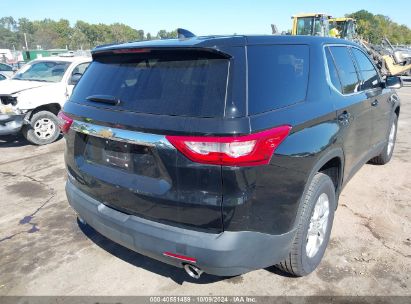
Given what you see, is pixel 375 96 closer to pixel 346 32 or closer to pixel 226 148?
pixel 226 148

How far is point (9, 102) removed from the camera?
282 inches

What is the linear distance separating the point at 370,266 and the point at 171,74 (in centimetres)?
231

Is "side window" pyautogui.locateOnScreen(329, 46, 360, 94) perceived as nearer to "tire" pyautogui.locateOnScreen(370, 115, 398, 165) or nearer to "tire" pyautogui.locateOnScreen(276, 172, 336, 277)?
"tire" pyautogui.locateOnScreen(276, 172, 336, 277)

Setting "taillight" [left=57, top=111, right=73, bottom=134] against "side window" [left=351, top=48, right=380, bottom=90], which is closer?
"taillight" [left=57, top=111, right=73, bottom=134]

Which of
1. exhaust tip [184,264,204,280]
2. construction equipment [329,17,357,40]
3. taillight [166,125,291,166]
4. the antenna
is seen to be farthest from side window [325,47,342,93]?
construction equipment [329,17,357,40]

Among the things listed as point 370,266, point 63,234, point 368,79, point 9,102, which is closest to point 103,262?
point 63,234

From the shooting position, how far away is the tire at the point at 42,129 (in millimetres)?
7395

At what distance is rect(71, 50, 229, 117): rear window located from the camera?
7.39 feet

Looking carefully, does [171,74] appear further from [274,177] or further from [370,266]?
[370,266]

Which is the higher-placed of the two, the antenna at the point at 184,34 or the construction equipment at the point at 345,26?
the construction equipment at the point at 345,26

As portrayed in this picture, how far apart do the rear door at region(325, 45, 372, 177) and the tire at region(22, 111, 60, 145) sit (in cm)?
595

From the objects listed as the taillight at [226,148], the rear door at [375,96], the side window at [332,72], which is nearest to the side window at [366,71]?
the rear door at [375,96]

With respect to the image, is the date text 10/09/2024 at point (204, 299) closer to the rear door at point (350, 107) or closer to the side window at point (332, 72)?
the rear door at point (350, 107)

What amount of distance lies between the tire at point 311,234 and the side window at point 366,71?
5.15ft
